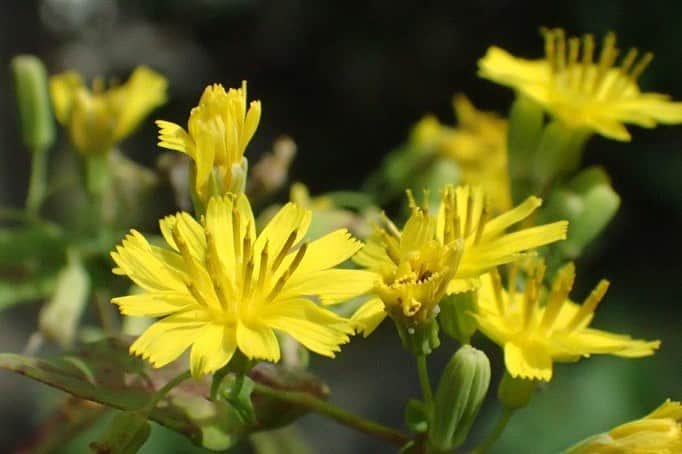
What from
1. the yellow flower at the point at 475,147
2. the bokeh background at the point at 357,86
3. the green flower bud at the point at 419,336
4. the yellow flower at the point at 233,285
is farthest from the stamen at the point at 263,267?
the bokeh background at the point at 357,86

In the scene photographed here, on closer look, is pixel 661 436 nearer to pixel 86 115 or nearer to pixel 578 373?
pixel 86 115

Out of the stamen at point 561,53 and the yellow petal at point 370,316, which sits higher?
the stamen at point 561,53

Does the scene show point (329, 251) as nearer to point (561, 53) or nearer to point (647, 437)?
point (647, 437)

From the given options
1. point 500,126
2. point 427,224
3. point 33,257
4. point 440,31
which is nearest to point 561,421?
point 500,126

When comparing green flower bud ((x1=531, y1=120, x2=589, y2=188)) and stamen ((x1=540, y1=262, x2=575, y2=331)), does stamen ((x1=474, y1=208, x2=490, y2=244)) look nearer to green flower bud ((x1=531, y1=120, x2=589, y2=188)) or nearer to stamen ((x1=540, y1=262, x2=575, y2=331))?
stamen ((x1=540, y1=262, x2=575, y2=331))

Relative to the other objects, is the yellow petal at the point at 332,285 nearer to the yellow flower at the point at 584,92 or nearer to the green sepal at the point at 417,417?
the green sepal at the point at 417,417

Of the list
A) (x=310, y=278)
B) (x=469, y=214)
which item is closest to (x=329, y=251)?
(x=310, y=278)
